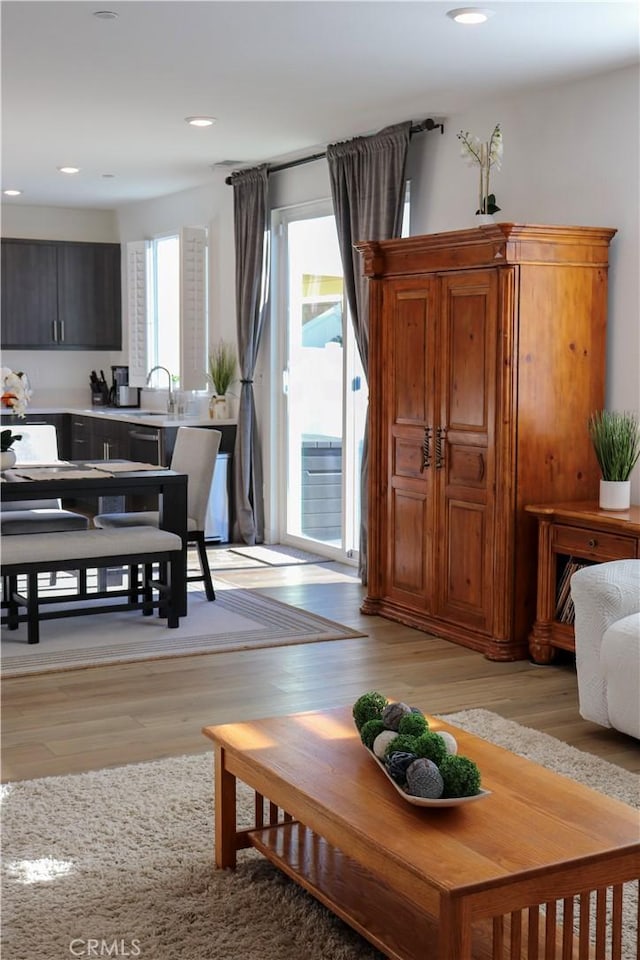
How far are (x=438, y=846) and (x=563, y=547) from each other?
110 inches

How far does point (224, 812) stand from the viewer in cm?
294

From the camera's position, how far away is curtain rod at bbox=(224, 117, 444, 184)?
6242 mm

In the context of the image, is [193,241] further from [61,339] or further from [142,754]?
[142,754]

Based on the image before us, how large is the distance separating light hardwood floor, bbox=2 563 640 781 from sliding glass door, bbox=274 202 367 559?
201 cm

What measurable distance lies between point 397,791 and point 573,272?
322 cm

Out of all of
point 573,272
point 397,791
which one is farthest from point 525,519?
point 397,791

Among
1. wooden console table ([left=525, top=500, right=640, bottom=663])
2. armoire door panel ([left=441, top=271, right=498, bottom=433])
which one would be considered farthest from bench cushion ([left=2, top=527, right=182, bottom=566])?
wooden console table ([left=525, top=500, right=640, bottom=663])

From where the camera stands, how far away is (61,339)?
1029 cm

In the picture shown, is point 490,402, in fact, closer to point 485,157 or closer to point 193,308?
point 485,157

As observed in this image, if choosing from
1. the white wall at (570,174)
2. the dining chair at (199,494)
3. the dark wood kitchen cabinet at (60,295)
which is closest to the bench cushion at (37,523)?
the dining chair at (199,494)

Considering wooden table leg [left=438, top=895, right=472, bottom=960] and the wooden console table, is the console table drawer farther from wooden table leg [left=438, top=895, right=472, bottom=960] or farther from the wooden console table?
wooden table leg [left=438, top=895, right=472, bottom=960]

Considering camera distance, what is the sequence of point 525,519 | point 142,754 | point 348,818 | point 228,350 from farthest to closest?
point 228,350, point 525,519, point 142,754, point 348,818

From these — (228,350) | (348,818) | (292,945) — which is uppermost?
(228,350)

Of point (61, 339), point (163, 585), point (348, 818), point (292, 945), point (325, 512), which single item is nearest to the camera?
point (348, 818)
